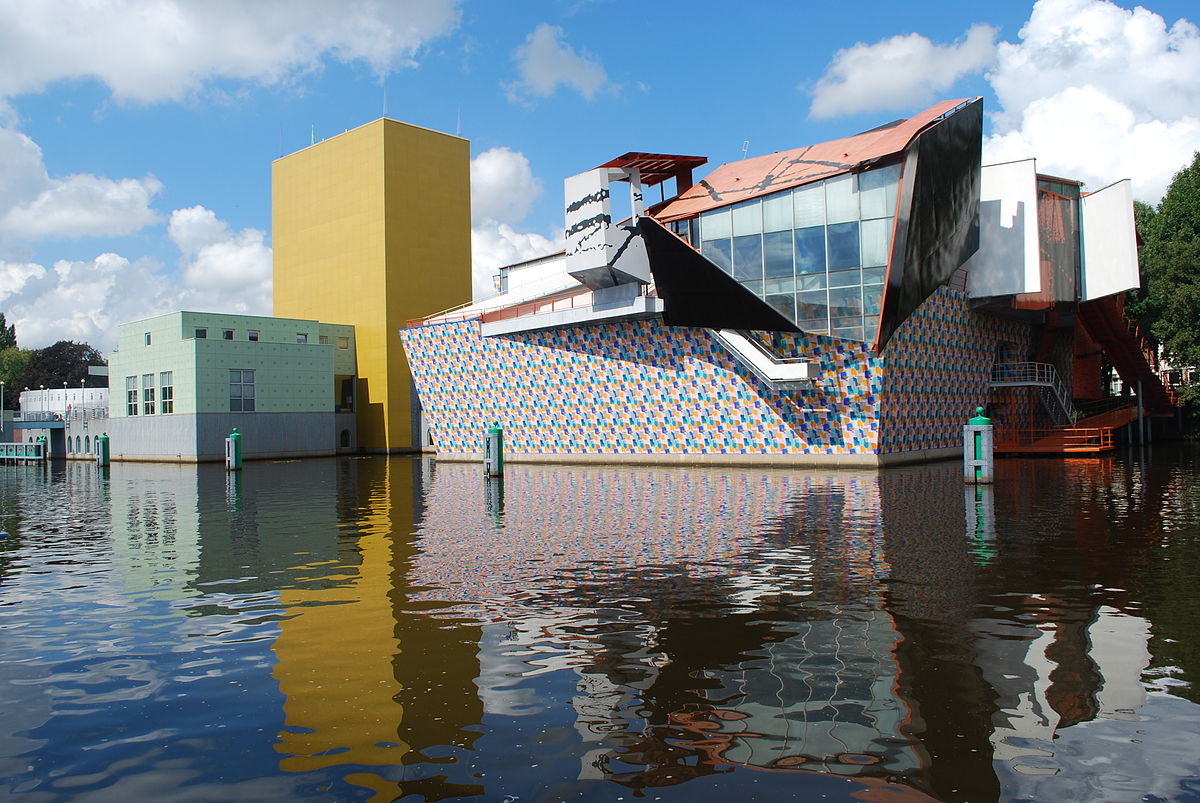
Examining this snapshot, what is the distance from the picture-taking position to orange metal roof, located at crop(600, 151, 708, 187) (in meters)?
33.4

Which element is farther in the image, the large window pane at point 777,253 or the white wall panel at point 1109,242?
the white wall panel at point 1109,242

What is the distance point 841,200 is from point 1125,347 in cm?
2115

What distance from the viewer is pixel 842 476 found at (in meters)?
25.8

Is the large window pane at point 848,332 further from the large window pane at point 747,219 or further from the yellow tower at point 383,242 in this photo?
the yellow tower at point 383,242

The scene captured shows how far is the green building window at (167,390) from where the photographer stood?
5359cm

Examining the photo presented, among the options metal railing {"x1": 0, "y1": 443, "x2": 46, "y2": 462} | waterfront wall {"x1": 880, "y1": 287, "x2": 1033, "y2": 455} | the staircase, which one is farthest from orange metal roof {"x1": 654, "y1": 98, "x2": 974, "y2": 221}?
metal railing {"x1": 0, "y1": 443, "x2": 46, "y2": 462}

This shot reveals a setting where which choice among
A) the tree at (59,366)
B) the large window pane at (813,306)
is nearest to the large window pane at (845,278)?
the large window pane at (813,306)

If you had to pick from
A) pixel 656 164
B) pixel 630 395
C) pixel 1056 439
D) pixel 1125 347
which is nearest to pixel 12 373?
pixel 630 395

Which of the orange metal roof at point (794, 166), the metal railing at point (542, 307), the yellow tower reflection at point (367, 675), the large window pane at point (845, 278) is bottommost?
the yellow tower reflection at point (367, 675)

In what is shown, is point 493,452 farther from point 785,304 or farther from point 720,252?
point 785,304

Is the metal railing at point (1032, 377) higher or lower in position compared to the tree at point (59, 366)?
lower

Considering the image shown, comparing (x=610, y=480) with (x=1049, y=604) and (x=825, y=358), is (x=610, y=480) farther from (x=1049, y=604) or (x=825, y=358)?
(x=1049, y=604)

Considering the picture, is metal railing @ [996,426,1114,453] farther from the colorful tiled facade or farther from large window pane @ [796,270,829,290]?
large window pane @ [796,270,829,290]

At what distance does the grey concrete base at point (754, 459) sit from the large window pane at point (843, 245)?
246 inches
